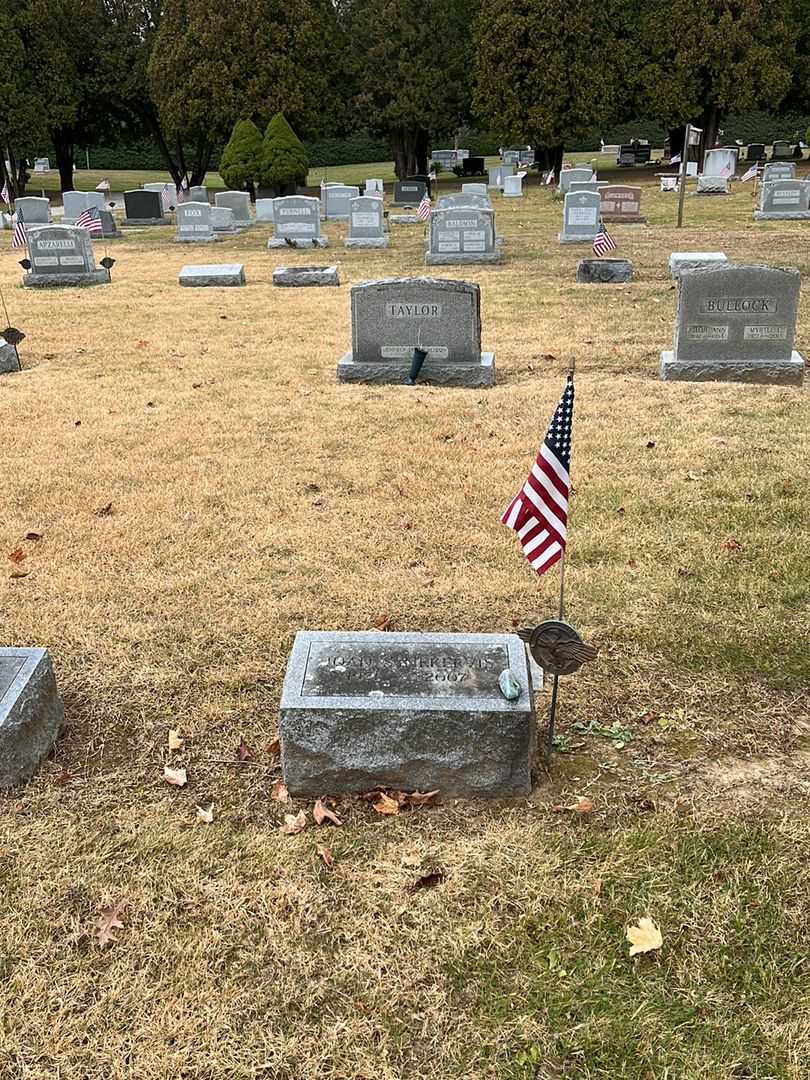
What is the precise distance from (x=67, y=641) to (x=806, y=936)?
3.53m

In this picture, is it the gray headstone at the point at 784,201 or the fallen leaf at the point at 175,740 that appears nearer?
the fallen leaf at the point at 175,740

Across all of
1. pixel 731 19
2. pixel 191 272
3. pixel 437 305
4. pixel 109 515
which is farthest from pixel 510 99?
pixel 109 515

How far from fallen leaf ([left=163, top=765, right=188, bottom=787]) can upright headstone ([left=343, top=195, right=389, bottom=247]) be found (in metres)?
19.3

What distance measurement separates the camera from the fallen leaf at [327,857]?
3227mm

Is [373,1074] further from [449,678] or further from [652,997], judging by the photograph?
[449,678]

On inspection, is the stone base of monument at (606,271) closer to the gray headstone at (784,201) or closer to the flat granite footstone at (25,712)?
the gray headstone at (784,201)

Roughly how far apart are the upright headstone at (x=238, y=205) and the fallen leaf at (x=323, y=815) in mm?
24745

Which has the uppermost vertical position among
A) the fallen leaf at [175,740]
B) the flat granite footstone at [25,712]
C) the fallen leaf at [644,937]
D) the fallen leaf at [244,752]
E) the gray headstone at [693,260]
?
the gray headstone at [693,260]

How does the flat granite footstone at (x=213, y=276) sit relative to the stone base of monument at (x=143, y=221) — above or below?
below

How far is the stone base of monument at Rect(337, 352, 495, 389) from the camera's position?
9.47m

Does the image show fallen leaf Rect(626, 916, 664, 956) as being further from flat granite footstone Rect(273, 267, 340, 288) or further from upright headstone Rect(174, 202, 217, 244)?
upright headstone Rect(174, 202, 217, 244)

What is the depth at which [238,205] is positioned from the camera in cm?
2617

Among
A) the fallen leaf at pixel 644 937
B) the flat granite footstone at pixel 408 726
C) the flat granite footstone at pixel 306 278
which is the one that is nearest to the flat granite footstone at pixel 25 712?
the flat granite footstone at pixel 408 726

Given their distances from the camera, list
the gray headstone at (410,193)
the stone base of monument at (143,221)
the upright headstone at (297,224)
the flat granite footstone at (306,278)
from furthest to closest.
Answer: the gray headstone at (410,193), the stone base of monument at (143,221), the upright headstone at (297,224), the flat granite footstone at (306,278)
